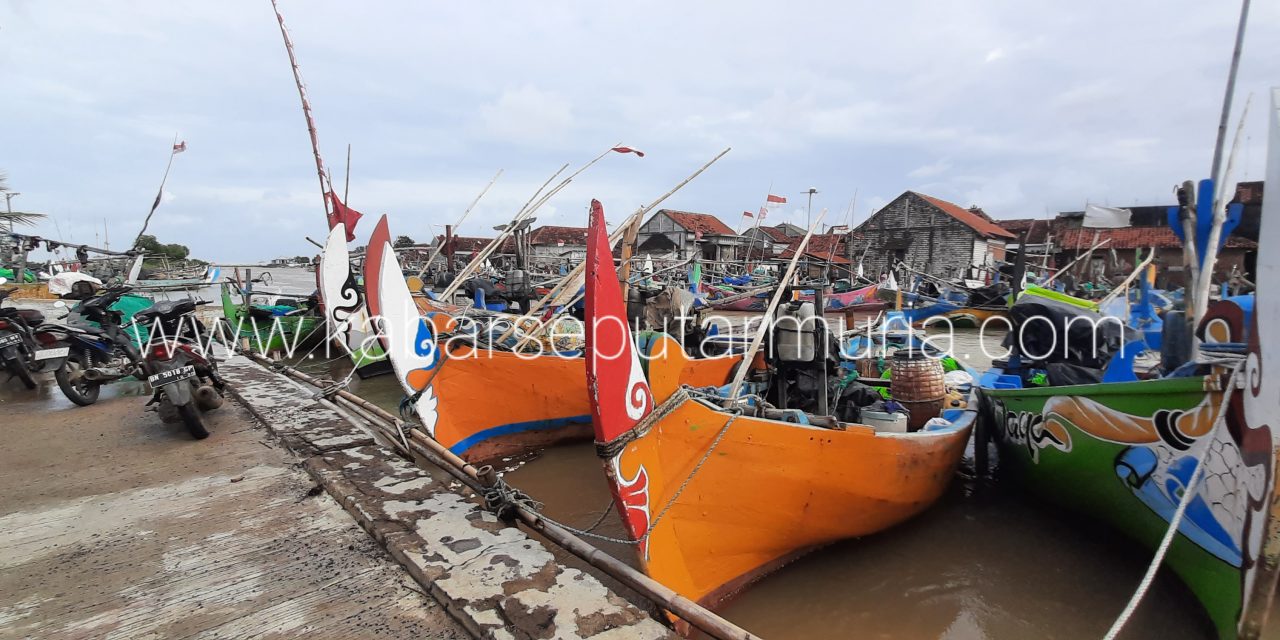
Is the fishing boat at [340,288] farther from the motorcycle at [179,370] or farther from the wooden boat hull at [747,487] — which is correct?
the wooden boat hull at [747,487]

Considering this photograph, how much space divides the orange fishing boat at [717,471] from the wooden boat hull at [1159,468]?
105 cm

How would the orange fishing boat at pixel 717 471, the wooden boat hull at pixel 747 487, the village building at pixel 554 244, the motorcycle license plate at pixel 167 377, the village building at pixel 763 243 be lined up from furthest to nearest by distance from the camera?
1. the village building at pixel 763 243
2. the village building at pixel 554 244
3. the motorcycle license plate at pixel 167 377
4. the wooden boat hull at pixel 747 487
5. the orange fishing boat at pixel 717 471

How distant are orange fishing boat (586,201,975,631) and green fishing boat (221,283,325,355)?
10.6 m

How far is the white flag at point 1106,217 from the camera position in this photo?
4.57 metres

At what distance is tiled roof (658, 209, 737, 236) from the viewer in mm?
34938

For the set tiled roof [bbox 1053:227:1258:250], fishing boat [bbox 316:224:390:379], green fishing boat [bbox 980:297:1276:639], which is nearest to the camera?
green fishing boat [bbox 980:297:1276:639]

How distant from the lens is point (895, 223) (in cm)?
3209

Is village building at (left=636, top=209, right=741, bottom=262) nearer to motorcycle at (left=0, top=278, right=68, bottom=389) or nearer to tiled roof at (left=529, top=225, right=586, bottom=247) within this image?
tiled roof at (left=529, top=225, right=586, bottom=247)

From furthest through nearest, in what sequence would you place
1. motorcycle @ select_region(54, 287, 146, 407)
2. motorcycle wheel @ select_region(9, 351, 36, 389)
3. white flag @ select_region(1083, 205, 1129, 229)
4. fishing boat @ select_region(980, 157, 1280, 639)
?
motorcycle wheel @ select_region(9, 351, 36, 389)
motorcycle @ select_region(54, 287, 146, 407)
white flag @ select_region(1083, 205, 1129, 229)
fishing boat @ select_region(980, 157, 1280, 639)

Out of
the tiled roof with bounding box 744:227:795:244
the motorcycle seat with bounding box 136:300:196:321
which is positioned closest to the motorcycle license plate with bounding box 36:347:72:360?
the motorcycle seat with bounding box 136:300:196:321

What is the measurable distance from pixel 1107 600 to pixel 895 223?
101 ft

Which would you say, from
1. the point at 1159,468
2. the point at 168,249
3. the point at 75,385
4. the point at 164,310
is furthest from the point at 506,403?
the point at 168,249

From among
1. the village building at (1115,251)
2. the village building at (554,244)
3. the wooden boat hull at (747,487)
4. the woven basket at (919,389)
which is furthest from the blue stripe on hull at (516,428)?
the village building at (554,244)

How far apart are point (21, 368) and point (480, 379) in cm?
611
